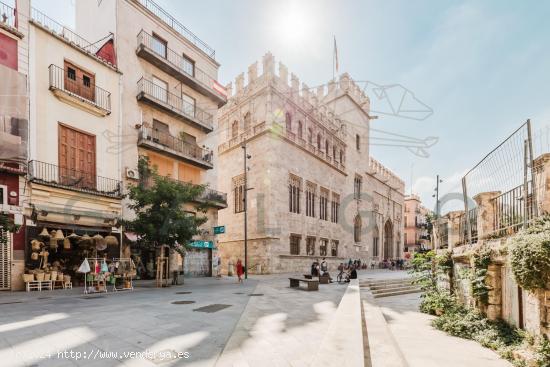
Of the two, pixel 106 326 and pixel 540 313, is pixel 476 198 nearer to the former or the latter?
pixel 540 313

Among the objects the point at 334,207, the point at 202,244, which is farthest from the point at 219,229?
the point at 334,207

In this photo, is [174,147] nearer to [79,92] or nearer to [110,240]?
[79,92]

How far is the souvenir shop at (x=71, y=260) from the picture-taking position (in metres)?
12.8

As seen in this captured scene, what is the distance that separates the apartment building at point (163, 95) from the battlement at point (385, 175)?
2726 cm

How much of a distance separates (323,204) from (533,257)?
2873 cm

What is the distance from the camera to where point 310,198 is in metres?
31.1

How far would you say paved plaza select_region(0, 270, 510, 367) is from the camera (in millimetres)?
4551

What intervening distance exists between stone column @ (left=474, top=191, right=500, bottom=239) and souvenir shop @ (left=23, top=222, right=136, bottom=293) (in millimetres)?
12959

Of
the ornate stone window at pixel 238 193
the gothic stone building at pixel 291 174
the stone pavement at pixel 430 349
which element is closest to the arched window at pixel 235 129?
the gothic stone building at pixel 291 174

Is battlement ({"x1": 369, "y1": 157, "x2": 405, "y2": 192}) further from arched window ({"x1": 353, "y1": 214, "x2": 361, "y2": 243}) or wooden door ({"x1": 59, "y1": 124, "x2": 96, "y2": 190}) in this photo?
wooden door ({"x1": 59, "y1": 124, "x2": 96, "y2": 190})

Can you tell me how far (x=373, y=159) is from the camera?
151ft

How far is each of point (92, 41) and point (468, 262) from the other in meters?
23.4

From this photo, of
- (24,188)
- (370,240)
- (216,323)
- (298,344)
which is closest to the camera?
(298,344)

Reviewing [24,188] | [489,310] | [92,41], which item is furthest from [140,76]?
[489,310]
